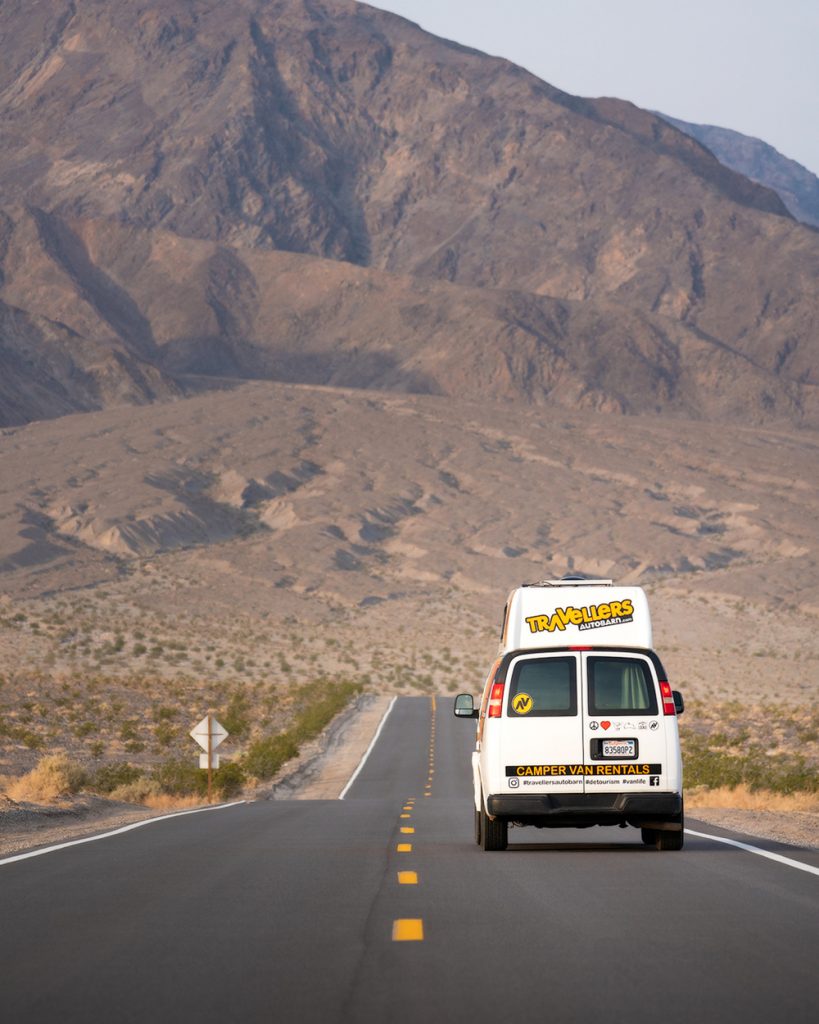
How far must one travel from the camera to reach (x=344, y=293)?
159m

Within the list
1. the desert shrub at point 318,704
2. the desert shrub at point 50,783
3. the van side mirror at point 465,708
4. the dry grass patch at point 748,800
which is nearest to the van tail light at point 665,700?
the van side mirror at point 465,708

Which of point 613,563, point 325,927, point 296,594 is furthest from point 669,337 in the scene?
point 325,927

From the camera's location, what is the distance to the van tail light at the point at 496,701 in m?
15.1

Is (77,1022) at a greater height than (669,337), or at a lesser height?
lesser

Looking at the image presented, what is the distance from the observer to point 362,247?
182m

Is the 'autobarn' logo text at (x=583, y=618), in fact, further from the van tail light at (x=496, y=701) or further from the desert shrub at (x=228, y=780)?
Answer: the desert shrub at (x=228, y=780)

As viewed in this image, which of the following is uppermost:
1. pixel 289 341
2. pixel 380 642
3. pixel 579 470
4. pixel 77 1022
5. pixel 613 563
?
pixel 289 341

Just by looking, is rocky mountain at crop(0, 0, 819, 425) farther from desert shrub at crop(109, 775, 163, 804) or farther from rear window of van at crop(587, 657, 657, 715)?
rear window of van at crop(587, 657, 657, 715)

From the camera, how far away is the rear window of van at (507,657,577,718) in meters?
15.0

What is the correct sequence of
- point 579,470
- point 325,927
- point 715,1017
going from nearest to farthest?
point 715,1017 < point 325,927 < point 579,470

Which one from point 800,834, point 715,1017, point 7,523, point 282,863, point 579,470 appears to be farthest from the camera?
point 579,470

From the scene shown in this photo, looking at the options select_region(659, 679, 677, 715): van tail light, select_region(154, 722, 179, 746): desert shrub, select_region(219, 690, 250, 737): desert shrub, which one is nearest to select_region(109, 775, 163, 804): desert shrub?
select_region(154, 722, 179, 746): desert shrub

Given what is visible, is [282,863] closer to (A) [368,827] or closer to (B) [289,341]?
(A) [368,827]

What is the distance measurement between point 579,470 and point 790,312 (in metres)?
56.2
